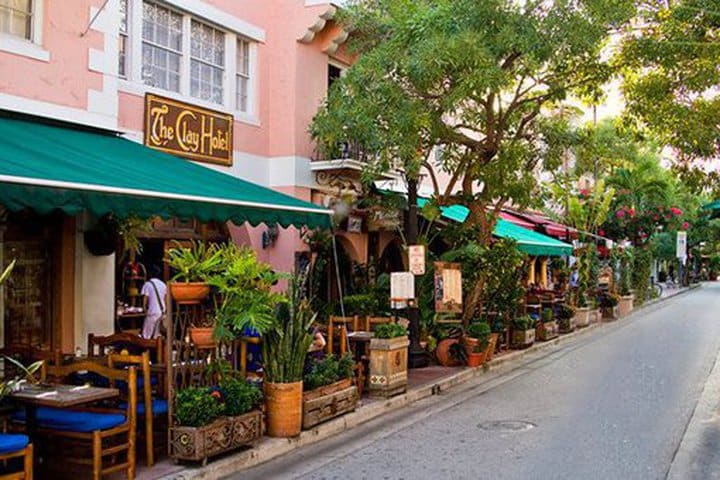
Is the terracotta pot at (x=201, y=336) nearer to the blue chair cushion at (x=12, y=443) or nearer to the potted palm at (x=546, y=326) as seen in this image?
the blue chair cushion at (x=12, y=443)

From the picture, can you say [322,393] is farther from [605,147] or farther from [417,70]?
[605,147]

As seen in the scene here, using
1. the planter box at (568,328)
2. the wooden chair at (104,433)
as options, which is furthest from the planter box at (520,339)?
the wooden chair at (104,433)

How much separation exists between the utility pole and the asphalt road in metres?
1.28

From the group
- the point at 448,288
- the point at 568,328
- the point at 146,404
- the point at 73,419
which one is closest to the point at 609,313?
the point at 568,328

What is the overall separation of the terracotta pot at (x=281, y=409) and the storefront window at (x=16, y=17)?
5.39 metres

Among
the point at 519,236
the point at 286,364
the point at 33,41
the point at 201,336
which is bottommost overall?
the point at 286,364

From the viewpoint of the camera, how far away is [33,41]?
9.55 meters

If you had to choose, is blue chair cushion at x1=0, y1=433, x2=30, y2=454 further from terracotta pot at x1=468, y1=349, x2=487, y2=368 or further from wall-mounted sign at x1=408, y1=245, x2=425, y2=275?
terracotta pot at x1=468, y1=349, x2=487, y2=368

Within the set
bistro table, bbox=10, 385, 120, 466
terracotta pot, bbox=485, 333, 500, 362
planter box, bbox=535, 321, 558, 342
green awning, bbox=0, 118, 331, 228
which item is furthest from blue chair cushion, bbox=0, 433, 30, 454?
planter box, bbox=535, 321, 558, 342

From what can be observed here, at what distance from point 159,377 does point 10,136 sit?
2.95 metres

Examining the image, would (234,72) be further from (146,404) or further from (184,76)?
(146,404)

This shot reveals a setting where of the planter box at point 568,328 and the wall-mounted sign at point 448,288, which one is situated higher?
the wall-mounted sign at point 448,288

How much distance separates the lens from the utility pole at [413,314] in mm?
13844

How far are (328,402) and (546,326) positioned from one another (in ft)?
37.3
